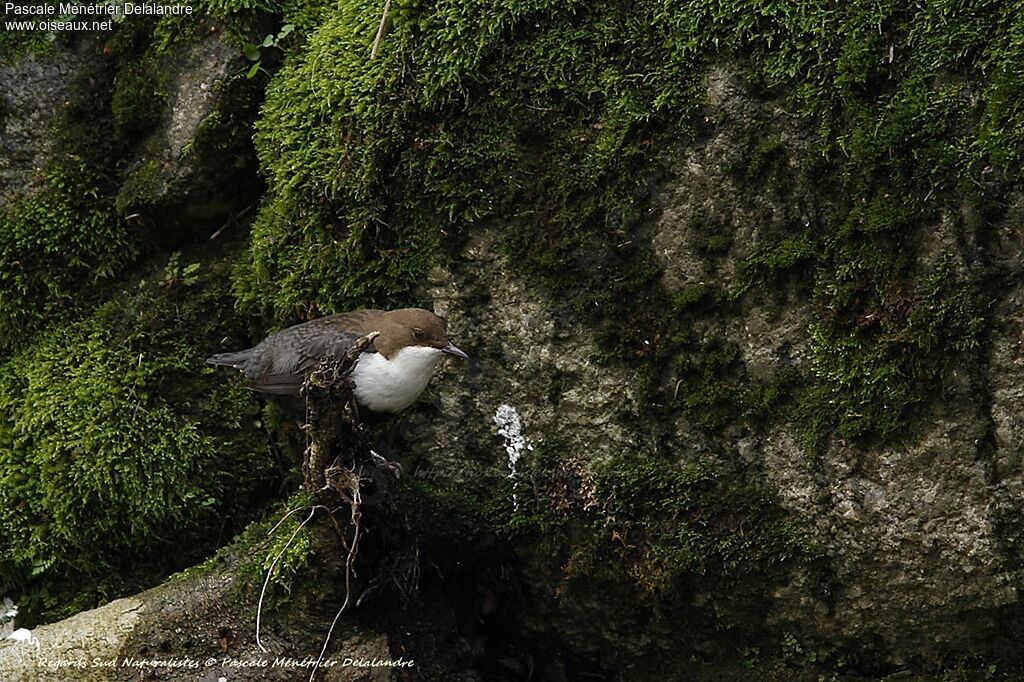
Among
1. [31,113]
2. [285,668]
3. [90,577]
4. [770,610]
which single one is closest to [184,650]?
[285,668]

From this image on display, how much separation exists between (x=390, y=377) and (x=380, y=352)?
4.0 inches

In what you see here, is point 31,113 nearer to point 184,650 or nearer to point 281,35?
point 281,35

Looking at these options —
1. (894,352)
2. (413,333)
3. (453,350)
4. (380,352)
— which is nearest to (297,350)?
(380,352)

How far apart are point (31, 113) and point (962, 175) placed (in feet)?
13.6

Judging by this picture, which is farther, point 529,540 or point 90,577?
point 90,577

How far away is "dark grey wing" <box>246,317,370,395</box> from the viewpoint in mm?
3865

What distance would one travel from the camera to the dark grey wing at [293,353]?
152 inches

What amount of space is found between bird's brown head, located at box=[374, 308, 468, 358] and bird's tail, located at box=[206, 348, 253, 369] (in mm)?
743

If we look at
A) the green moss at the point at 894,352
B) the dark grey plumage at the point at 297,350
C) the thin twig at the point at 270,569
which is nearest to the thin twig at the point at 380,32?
the dark grey plumage at the point at 297,350

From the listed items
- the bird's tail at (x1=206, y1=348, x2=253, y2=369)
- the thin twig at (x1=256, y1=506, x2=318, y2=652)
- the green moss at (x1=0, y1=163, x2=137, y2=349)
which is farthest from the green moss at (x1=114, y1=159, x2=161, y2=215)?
the thin twig at (x1=256, y1=506, x2=318, y2=652)

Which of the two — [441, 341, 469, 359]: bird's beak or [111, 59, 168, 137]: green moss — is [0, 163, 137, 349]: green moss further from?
[441, 341, 469, 359]: bird's beak

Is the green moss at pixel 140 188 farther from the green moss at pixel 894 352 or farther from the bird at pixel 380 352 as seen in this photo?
the green moss at pixel 894 352

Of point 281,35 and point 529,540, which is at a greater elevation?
point 281,35

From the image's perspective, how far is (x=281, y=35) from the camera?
4.70 metres
